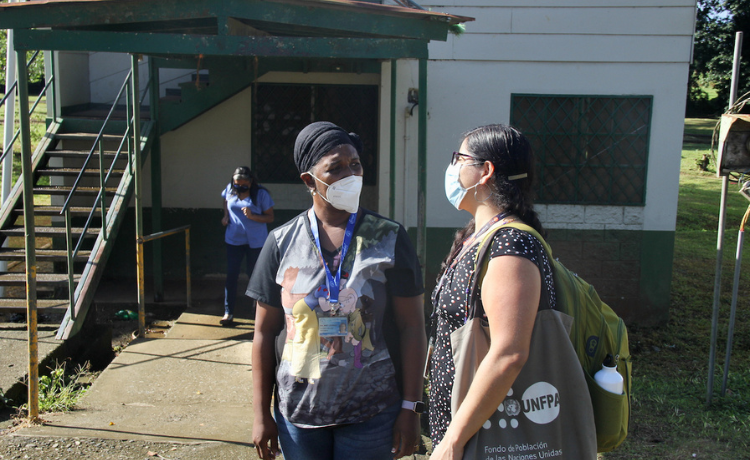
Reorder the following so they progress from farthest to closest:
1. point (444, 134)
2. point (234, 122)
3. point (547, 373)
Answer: point (234, 122), point (444, 134), point (547, 373)

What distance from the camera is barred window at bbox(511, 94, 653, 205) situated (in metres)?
6.89

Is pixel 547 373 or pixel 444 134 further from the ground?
pixel 444 134

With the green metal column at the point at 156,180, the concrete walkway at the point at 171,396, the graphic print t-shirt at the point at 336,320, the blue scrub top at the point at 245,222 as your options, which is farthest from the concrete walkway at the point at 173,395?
the graphic print t-shirt at the point at 336,320

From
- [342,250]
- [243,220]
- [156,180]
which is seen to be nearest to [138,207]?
[243,220]

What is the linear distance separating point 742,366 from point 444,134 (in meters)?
3.78

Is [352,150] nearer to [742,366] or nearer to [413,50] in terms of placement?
[413,50]

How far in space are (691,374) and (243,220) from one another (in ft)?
14.5

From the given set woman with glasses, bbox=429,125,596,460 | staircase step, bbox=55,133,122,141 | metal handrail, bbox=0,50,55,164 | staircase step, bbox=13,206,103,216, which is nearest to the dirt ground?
woman with glasses, bbox=429,125,596,460

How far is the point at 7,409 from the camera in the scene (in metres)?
4.29

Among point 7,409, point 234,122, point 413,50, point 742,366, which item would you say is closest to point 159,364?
point 7,409

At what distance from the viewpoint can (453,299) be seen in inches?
74.8

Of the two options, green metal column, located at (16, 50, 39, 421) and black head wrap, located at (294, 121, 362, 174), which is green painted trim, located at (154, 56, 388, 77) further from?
black head wrap, located at (294, 121, 362, 174)

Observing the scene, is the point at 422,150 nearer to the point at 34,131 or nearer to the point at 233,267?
the point at 233,267

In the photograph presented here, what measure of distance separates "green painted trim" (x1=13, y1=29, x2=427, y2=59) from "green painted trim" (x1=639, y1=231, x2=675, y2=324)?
4.24 metres
